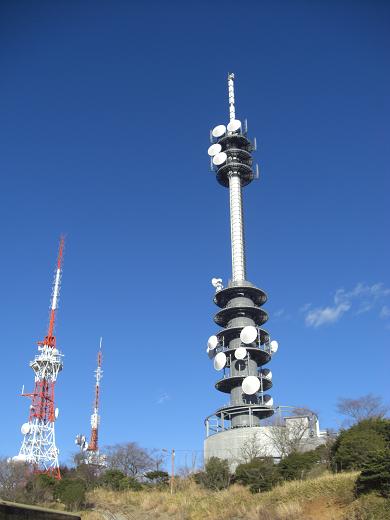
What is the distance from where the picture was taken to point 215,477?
38.5m

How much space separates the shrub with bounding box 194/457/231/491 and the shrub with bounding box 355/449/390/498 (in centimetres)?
1542

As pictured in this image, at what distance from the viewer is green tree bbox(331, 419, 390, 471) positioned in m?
30.1

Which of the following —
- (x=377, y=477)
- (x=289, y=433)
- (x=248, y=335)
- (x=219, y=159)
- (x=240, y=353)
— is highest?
(x=219, y=159)

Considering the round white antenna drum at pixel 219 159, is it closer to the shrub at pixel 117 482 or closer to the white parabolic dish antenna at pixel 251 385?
the white parabolic dish antenna at pixel 251 385

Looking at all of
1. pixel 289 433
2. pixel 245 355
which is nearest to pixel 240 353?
pixel 245 355

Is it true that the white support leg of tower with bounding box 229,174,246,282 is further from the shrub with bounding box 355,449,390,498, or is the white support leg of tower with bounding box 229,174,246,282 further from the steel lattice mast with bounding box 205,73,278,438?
the shrub with bounding box 355,449,390,498

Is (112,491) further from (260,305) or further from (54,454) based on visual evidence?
(260,305)

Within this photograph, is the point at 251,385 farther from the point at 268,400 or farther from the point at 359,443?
the point at 359,443

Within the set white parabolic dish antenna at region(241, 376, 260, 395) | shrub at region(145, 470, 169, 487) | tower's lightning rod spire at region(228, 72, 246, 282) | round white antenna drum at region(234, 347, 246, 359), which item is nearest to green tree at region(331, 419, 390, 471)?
shrub at region(145, 470, 169, 487)

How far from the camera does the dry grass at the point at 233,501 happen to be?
2462 cm

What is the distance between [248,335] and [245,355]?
2268 mm

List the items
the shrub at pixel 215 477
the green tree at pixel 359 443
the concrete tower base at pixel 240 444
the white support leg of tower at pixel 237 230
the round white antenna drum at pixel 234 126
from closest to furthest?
1. the green tree at pixel 359 443
2. the shrub at pixel 215 477
3. the concrete tower base at pixel 240 444
4. the white support leg of tower at pixel 237 230
5. the round white antenna drum at pixel 234 126

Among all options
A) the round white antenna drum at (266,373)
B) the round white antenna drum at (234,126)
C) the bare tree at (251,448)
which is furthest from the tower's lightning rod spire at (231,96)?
the bare tree at (251,448)

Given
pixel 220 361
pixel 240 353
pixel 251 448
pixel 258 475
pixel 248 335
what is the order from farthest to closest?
pixel 220 361, pixel 248 335, pixel 240 353, pixel 251 448, pixel 258 475
